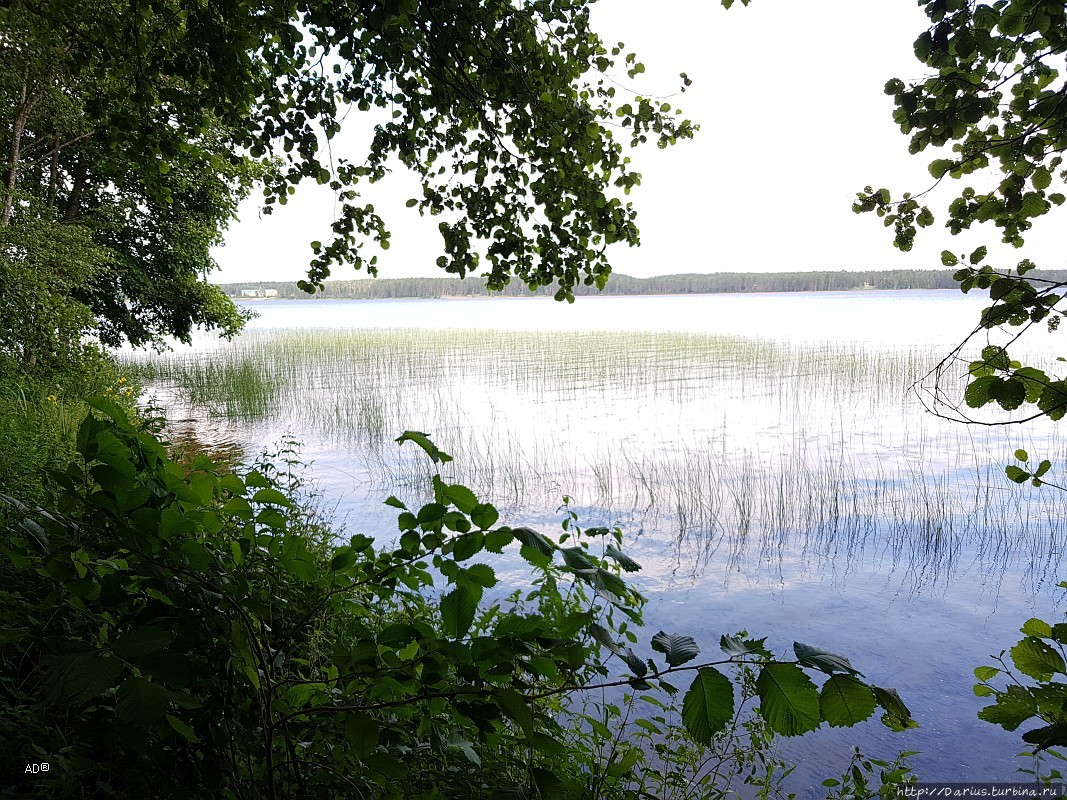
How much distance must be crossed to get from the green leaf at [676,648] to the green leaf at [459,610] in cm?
37

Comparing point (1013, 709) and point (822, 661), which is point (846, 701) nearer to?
point (822, 661)

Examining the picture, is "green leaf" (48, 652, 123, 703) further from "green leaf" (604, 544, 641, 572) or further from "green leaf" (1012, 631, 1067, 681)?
"green leaf" (1012, 631, 1067, 681)

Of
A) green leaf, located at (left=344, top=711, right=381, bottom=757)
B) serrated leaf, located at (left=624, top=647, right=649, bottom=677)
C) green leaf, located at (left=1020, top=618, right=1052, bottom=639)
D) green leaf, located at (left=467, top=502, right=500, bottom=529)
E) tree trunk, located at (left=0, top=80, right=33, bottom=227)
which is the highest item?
tree trunk, located at (left=0, top=80, right=33, bottom=227)

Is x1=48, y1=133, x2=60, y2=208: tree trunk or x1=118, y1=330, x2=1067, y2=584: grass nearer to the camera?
x1=118, y1=330, x2=1067, y2=584: grass

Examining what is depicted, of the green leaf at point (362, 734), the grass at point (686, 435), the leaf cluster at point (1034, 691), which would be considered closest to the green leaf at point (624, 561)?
the green leaf at point (362, 734)

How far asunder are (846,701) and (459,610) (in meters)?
0.73

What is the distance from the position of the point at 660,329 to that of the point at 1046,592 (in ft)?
102

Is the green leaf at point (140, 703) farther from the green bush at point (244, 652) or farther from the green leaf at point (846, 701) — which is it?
the green leaf at point (846, 701)

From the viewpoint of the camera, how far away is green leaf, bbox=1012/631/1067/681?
1.73m

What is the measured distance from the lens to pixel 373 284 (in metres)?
102

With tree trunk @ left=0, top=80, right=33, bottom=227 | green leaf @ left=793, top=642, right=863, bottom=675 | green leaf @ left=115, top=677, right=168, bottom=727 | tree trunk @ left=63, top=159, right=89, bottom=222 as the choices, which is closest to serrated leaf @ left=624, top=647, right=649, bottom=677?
green leaf @ left=793, top=642, right=863, bottom=675

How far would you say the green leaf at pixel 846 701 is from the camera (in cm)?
114

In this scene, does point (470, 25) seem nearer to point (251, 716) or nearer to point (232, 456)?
point (251, 716)

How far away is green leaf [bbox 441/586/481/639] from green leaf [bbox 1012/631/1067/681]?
142cm
